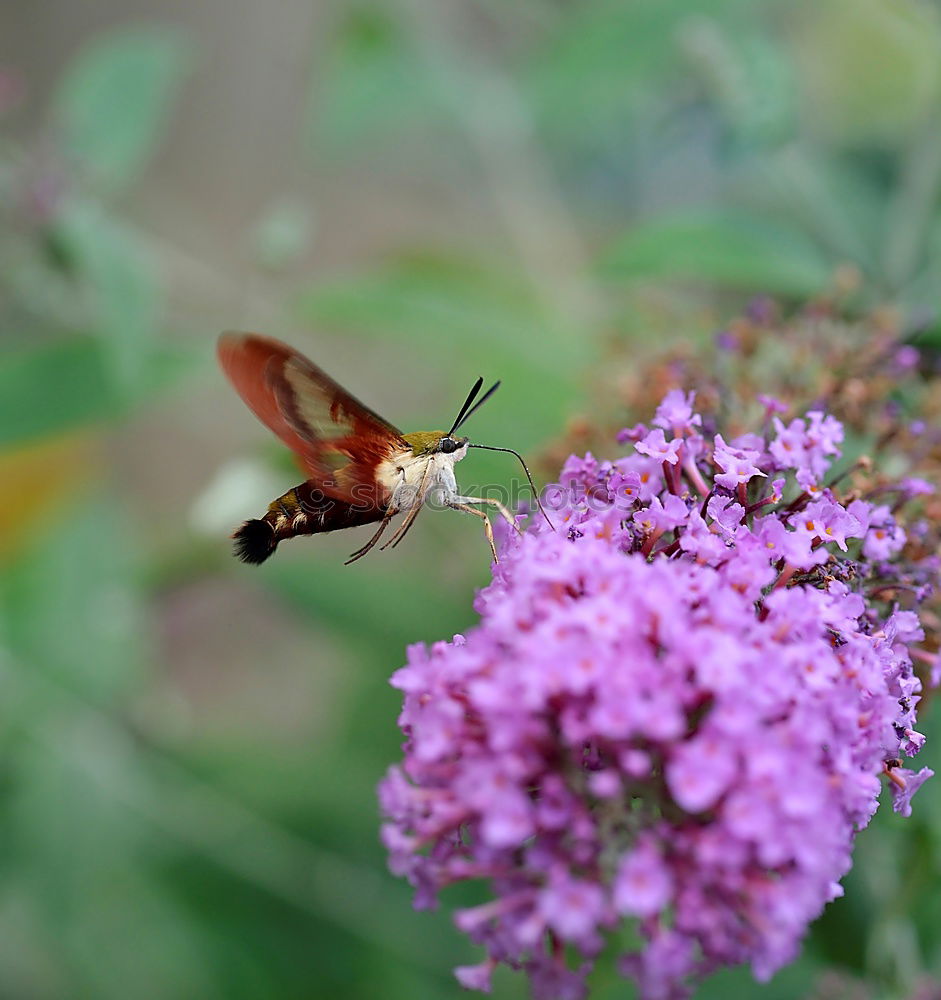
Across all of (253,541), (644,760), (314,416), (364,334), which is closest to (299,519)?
(253,541)

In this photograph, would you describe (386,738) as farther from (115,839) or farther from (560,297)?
(560,297)

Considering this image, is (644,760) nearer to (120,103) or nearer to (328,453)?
(328,453)

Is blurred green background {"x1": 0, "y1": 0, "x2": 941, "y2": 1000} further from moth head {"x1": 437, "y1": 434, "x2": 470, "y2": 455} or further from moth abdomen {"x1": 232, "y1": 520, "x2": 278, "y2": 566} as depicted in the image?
moth abdomen {"x1": 232, "y1": 520, "x2": 278, "y2": 566}

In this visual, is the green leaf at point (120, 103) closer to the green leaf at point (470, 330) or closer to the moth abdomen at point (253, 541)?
the green leaf at point (470, 330)

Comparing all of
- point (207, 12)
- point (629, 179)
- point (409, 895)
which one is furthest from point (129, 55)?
point (207, 12)

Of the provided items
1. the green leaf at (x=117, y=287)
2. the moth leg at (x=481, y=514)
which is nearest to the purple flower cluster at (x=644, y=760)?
the moth leg at (x=481, y=514)

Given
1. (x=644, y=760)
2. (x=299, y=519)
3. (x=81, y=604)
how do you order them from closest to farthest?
(x=644, y=760) → (x=299, y=519) → (x=81, y=604)
